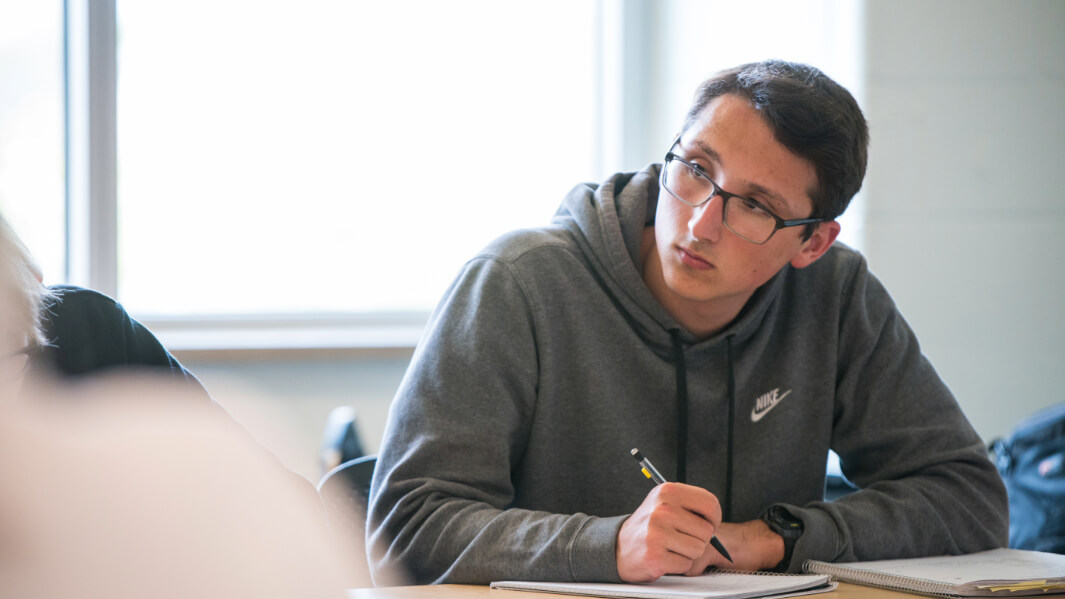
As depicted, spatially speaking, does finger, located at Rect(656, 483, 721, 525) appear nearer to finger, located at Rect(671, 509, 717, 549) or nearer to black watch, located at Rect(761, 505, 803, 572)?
finger, located at Rect(671, 509, 717, 549)

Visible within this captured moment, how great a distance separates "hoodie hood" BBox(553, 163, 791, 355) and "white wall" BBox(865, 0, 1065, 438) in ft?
3.59

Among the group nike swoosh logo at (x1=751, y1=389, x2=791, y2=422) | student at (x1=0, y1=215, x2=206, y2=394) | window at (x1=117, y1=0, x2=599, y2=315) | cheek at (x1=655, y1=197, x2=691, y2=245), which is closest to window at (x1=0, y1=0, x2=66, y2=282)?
window at (x1=117, y1=0, x2=599, y2=315)

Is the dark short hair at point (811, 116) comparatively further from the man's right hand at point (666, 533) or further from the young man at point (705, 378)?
the man's right hand at point (666, 533)

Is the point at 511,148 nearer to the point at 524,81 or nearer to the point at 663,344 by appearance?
the point at 524,81

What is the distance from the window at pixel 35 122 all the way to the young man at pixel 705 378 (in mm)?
1903

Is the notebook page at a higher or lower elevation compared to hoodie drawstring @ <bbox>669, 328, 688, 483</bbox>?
lower

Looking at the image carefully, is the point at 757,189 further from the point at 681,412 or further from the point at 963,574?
the point at 963,574

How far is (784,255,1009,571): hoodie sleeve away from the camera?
1434 millimetres

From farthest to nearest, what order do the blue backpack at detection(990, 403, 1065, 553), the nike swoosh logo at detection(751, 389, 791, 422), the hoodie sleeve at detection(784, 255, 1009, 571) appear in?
the blue backpack at detection(990, 403, 1065, 553) < the nike swoosh logo at detection(751, 389, 791, 422) < the hoodie sleeve at detection(784, 255, 1009, 571)

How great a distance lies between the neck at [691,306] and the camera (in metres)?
1.66

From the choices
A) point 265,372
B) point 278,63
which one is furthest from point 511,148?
point 265,372

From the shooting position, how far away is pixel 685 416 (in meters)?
1.59

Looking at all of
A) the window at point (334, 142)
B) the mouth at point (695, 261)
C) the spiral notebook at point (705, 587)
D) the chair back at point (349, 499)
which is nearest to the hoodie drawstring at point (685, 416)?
the mouth at point (695, 261)

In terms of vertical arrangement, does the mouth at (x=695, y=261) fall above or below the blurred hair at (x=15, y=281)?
below
